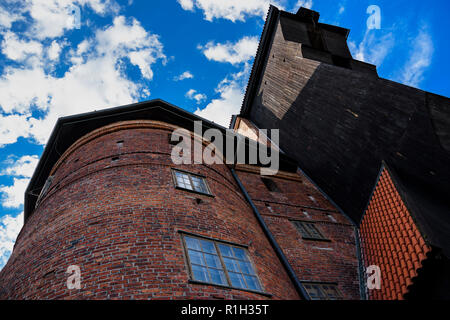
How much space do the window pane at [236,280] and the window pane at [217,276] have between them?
169 mm

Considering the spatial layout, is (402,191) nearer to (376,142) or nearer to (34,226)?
(376,142)

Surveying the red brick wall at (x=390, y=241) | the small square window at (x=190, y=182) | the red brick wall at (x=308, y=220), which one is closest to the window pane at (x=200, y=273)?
the small square window at (x=190, y=182)

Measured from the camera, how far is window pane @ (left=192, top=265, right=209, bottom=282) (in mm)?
5301

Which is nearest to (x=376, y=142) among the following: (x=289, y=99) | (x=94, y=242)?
(x=289, y=99)

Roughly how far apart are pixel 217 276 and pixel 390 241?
5.60 meters

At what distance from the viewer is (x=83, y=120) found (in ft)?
36.3

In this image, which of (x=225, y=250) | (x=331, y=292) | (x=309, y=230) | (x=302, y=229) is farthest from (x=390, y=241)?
(x=225, y=250)

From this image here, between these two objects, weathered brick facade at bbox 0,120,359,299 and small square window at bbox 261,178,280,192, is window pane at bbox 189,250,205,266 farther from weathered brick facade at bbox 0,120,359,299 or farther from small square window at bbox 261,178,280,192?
small square window at bbox 261,178,280,192

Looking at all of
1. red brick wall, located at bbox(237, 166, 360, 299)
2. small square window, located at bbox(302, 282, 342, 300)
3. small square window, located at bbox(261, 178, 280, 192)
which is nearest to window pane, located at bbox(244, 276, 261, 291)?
small square window, located at bbox(302, 282, 342, 300)

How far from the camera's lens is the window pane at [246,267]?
6.08 metres

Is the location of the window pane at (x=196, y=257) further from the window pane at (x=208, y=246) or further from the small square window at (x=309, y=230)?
the small square window at (x=309, y=230)

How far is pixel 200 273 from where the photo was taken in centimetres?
541

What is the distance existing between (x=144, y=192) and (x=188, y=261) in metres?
2.30

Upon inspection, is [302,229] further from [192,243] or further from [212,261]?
[192,243]
